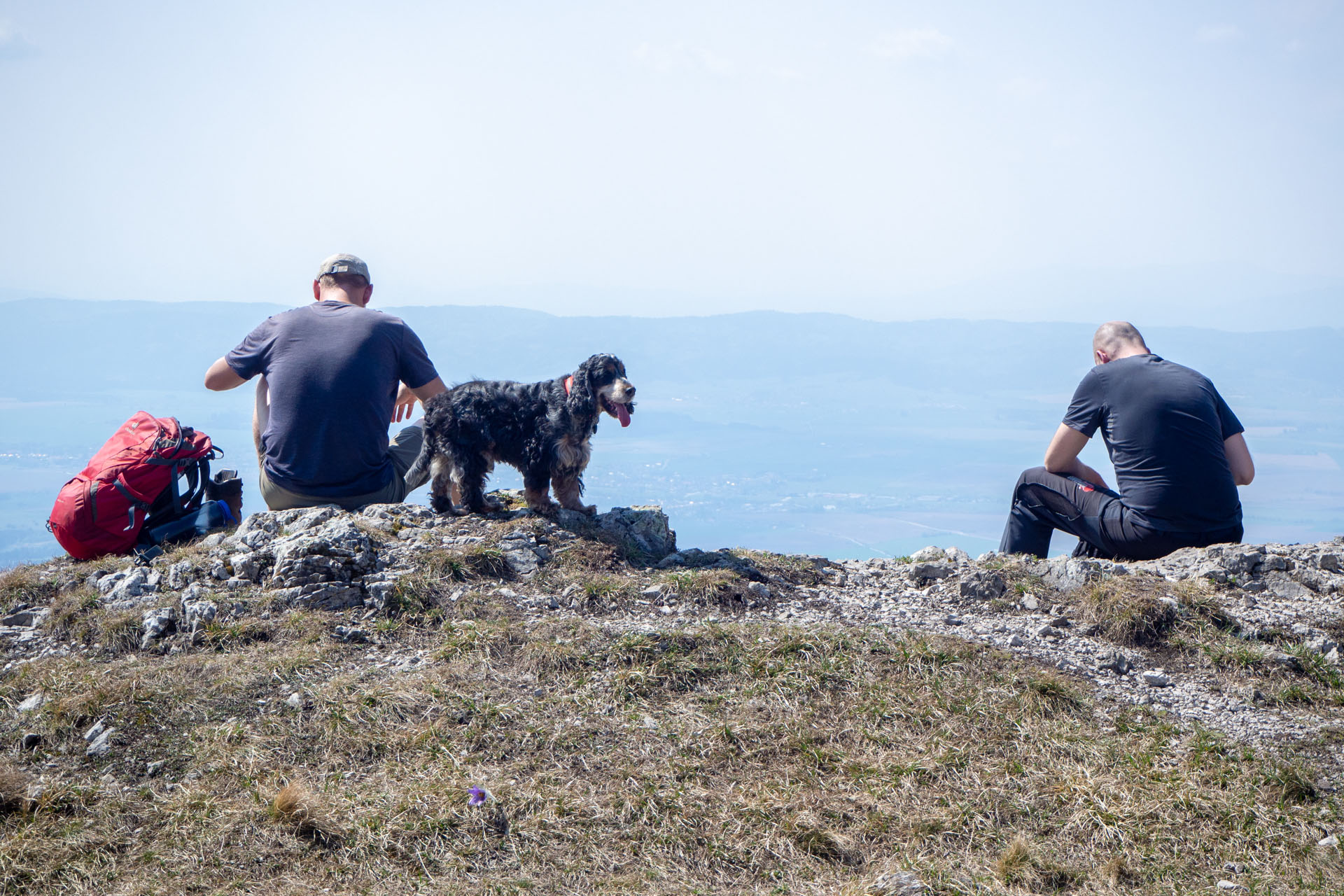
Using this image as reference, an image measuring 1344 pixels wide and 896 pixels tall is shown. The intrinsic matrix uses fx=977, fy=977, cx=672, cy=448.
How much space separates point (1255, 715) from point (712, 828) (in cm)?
293

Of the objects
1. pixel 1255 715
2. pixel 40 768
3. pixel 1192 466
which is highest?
pixel 1192 466

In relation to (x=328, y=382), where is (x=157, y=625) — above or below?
Answer: below

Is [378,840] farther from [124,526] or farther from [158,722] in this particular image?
[124,526]

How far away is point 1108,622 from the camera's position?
19.1 feet

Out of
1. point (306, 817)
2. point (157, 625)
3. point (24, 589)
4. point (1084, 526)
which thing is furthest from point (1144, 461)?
point (24, 589)

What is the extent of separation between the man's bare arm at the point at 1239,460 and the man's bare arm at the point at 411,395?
5.71 meters

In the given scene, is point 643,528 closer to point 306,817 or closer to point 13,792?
point 306,817

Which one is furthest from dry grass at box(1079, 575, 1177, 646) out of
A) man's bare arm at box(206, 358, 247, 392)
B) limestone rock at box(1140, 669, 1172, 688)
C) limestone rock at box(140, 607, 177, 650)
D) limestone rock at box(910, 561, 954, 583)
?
man's bare arm at box(206, 358, 247, 392)

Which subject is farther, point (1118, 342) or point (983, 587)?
point (1118, 342)

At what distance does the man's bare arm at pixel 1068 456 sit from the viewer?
7062 mm

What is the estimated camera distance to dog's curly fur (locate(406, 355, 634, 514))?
23.2ft

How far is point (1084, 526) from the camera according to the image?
7.16 meters

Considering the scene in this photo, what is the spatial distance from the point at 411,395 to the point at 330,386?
3.45 ft

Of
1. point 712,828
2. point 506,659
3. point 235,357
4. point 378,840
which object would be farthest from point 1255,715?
point 235,357
